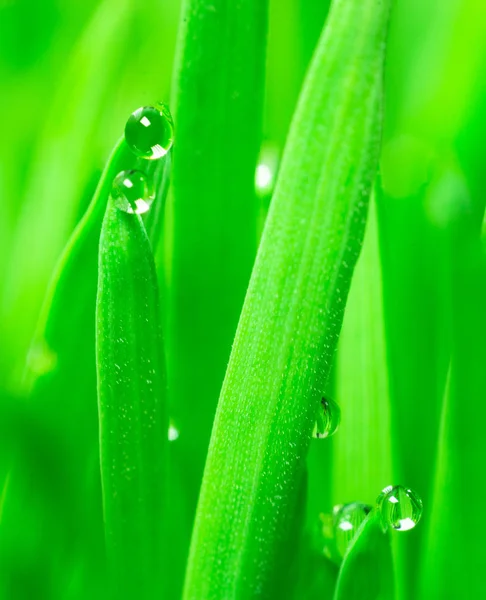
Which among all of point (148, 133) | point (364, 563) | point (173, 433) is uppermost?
point (148, 133)

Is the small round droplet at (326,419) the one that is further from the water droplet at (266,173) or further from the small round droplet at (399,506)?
the water droplet at (266,173)

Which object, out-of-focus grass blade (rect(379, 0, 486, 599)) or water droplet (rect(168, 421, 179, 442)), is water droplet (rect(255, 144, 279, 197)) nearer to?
out-of-focus grass blade (rect(379, 0, 486, 599))

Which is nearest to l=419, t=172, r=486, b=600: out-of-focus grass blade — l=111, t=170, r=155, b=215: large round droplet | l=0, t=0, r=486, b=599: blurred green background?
l=0, t=0, r=486, b=599: blurred green background

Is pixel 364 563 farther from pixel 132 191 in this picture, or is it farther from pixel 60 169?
pixel 60 169

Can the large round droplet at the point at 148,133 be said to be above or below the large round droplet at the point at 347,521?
above

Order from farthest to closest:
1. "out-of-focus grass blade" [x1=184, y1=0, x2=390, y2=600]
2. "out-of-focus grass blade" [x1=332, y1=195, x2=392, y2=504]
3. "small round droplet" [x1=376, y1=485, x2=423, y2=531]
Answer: "out-of-focus grass blade" [x1=332, y1=195, x2=392, y2=504] < "small round droplet" [x1=376, y1=485, x2=423, y2=531] < "out-of-focus grass blade" [x1=184, y1=0, x2=390, y2=600]

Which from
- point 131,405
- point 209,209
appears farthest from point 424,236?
point 131,405

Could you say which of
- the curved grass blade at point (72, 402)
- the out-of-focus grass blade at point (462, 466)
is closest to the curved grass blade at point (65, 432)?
the curved grass blade at point (72, 402)
